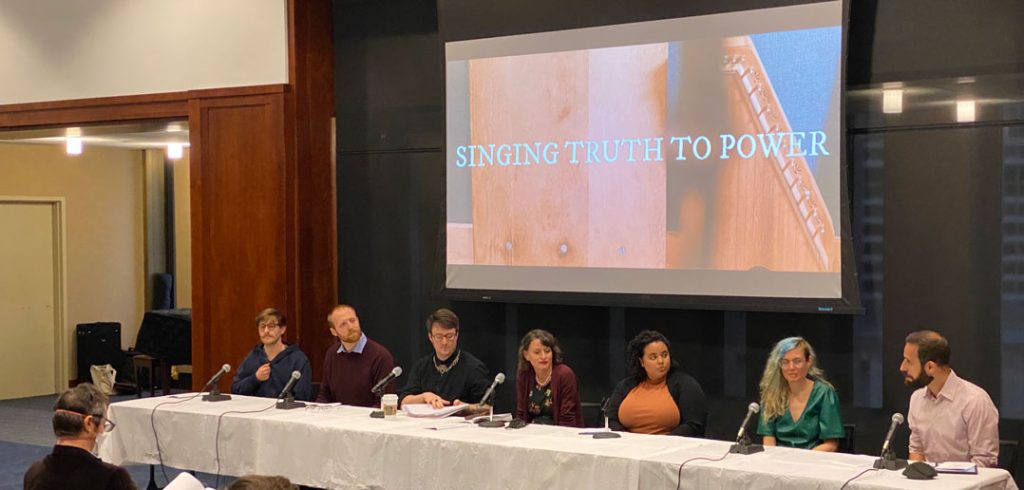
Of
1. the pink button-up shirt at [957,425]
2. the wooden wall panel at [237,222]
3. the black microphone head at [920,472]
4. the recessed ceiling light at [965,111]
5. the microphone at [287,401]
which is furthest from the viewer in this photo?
the wooden wall panel at [237,222]

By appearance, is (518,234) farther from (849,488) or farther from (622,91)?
(849,488)

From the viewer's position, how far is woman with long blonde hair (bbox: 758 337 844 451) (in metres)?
5.18

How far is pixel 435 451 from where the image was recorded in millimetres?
5105

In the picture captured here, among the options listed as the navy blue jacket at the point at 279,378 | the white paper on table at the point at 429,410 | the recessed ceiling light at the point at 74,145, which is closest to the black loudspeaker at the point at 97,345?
the recessed ceiling light at the point at 74,145

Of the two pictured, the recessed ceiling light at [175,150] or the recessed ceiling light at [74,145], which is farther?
the recessed ceiling light at [175,150]

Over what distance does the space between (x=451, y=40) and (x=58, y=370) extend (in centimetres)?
649

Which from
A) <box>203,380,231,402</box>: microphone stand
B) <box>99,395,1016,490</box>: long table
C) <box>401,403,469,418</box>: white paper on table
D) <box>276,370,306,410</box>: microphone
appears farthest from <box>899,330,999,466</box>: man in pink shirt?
<box>203,380,231,402</box>: microphone stand

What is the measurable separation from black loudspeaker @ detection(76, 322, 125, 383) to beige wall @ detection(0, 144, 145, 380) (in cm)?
13

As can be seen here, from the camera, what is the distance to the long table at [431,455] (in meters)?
4.39

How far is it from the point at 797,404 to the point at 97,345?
8398mm

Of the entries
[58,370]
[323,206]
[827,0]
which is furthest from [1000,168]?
[58,370]

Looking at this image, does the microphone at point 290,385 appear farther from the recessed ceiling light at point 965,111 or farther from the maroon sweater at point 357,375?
the recessed ceiling light at point 965,111

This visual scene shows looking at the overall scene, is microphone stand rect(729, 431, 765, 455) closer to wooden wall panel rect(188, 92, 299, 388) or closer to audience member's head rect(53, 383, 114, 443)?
audience member's head rect(53, 383, 114, 443)

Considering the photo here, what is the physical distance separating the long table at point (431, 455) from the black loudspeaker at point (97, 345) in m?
5.84
